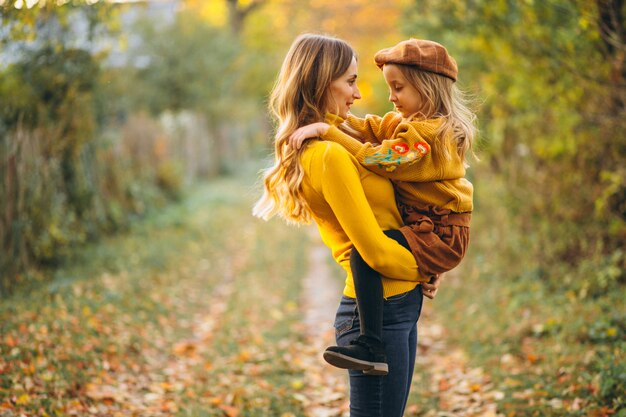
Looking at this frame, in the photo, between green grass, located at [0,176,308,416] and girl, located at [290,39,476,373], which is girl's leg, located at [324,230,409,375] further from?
green grass, located at [0,176,308,416]

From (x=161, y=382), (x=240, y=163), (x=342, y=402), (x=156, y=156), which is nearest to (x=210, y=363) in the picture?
(x=161, y=382)

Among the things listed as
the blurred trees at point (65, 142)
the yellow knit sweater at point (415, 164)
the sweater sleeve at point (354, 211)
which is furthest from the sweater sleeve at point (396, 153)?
the blurred trees at point (65, 142)

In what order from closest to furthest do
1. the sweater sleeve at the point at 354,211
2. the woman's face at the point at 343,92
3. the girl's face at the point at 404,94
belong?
the sweater sleeve at the point at 354,211 < the woman's face at the point at 343,92 < the girl's face at the point at 404,94

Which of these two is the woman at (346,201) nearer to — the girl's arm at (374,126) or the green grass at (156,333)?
the girl's arm at (374,126)

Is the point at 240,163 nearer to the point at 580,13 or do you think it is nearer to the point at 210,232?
the point at 210,232

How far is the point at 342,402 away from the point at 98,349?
2.32 m

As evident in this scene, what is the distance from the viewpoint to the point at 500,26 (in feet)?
24.2

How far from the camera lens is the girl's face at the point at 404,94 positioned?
110 inches

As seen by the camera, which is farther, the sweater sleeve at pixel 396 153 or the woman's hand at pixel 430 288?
the woman's hand at pixel 430 288

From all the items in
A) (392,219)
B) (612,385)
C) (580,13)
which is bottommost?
(612,385)

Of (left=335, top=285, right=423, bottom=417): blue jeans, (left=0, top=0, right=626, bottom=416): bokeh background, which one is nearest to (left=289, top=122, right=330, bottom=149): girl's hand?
(left=335, top=285, right=423, bottom=417): blue jeans

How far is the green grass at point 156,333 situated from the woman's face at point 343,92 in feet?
9.30

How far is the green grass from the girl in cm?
253

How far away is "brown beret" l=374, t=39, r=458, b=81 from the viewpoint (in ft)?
8.94
